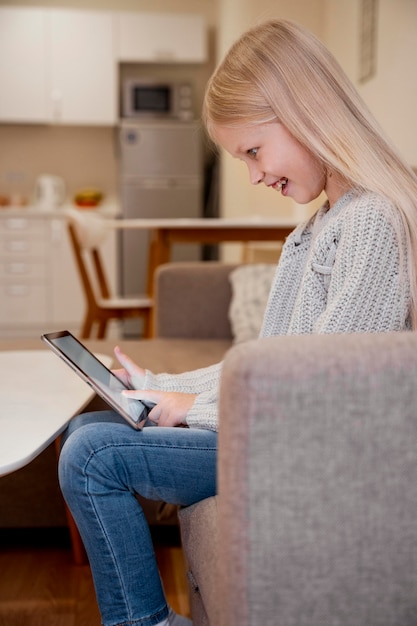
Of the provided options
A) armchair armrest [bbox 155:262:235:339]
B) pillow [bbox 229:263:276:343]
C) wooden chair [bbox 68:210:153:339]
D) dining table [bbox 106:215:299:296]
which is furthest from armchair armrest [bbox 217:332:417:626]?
wooden chair [bbox 68:210:153:339]

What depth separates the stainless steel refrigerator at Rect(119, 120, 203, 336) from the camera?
5668 millimetres

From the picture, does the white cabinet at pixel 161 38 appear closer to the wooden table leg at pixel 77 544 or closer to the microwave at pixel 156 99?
the microwave at pixel 156 99

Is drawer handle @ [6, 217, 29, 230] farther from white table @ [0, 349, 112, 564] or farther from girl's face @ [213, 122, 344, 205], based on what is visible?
girl's face @ [213, 122, 344, 205]

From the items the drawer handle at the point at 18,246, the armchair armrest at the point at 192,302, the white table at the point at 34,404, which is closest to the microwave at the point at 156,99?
the drawer handle at the point at 18,246

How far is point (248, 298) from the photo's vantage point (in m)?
2.46

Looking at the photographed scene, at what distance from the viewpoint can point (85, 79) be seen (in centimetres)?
570

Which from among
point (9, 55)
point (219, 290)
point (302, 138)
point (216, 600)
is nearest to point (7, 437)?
→ point (216, 600)

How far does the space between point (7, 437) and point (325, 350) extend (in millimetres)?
531

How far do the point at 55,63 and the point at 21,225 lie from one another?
121cm

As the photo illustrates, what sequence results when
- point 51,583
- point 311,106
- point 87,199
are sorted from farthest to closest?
point 87,199 < point 51,583 < point 311,106

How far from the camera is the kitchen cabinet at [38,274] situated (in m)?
5.60

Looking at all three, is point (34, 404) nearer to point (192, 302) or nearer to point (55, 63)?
point (192, 302)

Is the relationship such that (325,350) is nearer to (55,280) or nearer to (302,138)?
(302,138)

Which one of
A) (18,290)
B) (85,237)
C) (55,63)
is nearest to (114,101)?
(55,63)
